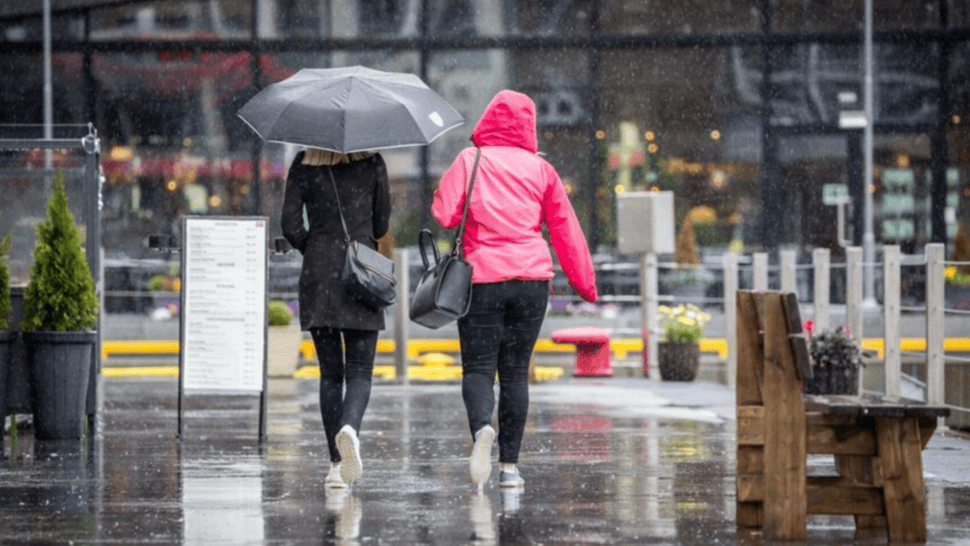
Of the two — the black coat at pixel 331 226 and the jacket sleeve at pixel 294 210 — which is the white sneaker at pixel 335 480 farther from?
the jacket sleeve at pixel 294 210

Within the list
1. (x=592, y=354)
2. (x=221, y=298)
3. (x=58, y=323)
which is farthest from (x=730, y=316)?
(x=58, y=323)

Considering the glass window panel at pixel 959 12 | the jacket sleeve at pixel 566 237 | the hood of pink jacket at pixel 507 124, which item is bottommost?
the jacket sleeve at pixel 566 237

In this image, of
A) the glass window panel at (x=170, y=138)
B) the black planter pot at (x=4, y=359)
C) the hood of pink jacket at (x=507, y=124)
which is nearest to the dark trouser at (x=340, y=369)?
the hood of pink jacket at (x=507, y=124)

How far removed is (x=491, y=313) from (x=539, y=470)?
1441 mm

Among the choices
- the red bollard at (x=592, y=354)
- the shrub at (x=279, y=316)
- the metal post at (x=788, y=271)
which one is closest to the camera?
the metal post at (x=788, y=271)

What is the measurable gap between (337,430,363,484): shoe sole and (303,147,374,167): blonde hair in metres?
1.32

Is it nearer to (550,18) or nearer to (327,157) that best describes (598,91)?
(550,18)

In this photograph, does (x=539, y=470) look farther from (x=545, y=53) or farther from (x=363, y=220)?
(x=545, y=53)

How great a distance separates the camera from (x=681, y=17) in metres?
29.9

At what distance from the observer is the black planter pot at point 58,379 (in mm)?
10727

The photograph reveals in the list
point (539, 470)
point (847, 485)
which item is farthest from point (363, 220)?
point (847, 485)

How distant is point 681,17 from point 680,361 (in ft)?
44.5

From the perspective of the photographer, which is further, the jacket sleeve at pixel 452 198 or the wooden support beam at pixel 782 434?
the jacket sleeve at pixel 452 198

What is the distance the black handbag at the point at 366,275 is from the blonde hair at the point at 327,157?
64 mm
